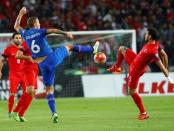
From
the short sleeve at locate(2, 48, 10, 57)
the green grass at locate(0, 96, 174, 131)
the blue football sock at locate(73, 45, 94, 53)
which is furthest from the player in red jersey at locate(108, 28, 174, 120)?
the short sleeve at locate(2, 48, 10, 57)

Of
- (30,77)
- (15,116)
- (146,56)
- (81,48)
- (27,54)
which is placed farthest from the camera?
(30,77)

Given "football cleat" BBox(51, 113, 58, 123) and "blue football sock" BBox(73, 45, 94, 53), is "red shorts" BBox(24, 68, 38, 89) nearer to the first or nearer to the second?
"football cleat" BBox(51, 113, 58, 123)

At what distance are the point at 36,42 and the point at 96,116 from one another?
130 inches

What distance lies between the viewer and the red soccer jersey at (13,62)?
67.2ft

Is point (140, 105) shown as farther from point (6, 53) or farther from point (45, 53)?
point (6, 53)

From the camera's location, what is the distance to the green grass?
51.8 ft

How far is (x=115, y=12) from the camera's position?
33.2 meters

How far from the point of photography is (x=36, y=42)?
16.9 metres

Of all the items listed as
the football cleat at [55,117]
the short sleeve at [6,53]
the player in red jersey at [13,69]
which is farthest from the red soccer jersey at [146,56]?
the short sleeve at [6,53]

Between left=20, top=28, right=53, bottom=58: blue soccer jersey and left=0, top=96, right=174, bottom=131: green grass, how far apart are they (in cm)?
169

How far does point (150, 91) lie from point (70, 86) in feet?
10.3

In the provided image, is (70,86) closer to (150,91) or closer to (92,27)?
(150,91)

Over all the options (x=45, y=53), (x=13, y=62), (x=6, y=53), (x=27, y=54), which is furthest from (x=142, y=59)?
(x=13, y=62)

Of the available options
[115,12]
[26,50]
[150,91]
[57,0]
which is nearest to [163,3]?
[115,12]
